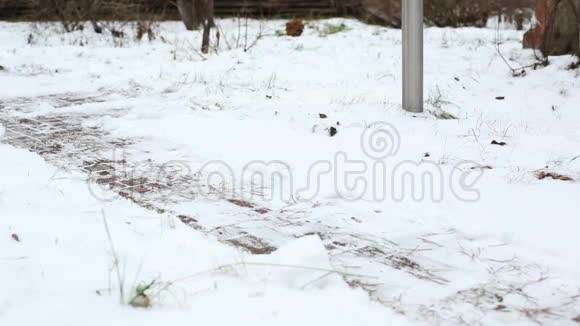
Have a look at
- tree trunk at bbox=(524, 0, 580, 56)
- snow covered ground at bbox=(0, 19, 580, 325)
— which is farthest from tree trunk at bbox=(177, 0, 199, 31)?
tree trunk at bbox=(524, 0, 580, 56)

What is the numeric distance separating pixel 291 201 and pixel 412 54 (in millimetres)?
1696

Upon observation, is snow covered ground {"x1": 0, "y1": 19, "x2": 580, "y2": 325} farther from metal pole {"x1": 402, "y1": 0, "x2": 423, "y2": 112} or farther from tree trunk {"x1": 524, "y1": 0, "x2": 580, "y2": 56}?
tree trunk {"x1": 524, "y1": 0, "x2": 580, "y2": 56}

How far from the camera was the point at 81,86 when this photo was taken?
5.24 meters

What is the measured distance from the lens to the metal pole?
3.76m

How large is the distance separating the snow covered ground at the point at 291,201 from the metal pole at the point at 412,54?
110 millimetres

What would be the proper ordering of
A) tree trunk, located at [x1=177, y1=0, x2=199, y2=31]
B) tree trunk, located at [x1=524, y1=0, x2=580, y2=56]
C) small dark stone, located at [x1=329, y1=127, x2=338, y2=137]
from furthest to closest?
tree trunk, located at [x1=177, y1=0, x2=199, y2=31] < tree trunk, located at [x1=524, y1=0, x2=580, y2=56] < small dark stone, located at [x1=329, y1=127, x2=338, y2=137]

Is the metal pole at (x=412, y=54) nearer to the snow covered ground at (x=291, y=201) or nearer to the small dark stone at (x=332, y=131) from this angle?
the snow covered ground at (x=291, y=201)

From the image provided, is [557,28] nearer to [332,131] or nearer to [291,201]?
[332,131]

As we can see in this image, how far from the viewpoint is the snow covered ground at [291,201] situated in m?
1.67

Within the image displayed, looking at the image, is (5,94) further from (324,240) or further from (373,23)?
(373,23)

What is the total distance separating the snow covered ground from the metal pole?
0.36 ft

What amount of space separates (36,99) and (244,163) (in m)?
2.42

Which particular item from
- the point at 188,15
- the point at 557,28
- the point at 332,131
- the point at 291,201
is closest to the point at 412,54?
the point at 332,131

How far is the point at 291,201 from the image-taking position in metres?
2.49
